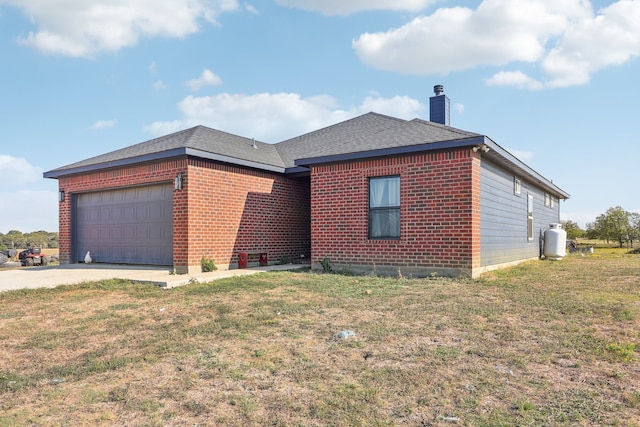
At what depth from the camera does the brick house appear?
33.1 ft

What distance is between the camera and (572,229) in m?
38.0

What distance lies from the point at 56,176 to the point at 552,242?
18784mm

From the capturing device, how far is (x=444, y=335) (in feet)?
16.9

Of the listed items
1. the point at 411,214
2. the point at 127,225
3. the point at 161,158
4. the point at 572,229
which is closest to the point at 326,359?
the point at 411,214

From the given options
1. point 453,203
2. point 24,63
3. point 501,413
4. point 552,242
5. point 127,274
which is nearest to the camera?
point 501,413

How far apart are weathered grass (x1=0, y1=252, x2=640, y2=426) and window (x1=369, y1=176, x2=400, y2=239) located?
10.3ft

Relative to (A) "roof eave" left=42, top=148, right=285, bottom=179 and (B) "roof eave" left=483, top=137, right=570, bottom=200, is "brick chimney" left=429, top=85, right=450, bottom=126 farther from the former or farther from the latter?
(A) "roof eave" left=42, top=148, right=285, bottom=179

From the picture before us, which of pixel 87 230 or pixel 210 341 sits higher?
pixel 87 230

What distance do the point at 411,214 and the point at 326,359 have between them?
21.6ft

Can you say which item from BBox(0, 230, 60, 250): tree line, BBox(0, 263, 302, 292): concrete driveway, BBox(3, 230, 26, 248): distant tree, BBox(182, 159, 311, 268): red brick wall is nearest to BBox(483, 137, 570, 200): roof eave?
BBox(182, 159, 311, 268): red brick wall

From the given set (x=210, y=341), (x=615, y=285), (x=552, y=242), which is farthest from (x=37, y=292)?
(x=552, y=242)

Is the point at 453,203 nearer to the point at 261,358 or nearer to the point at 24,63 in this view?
the point at 261,358

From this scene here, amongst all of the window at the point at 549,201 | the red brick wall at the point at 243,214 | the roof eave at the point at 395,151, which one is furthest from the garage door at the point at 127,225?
the window at the point at 549,201

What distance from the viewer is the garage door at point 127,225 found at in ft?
40.8
